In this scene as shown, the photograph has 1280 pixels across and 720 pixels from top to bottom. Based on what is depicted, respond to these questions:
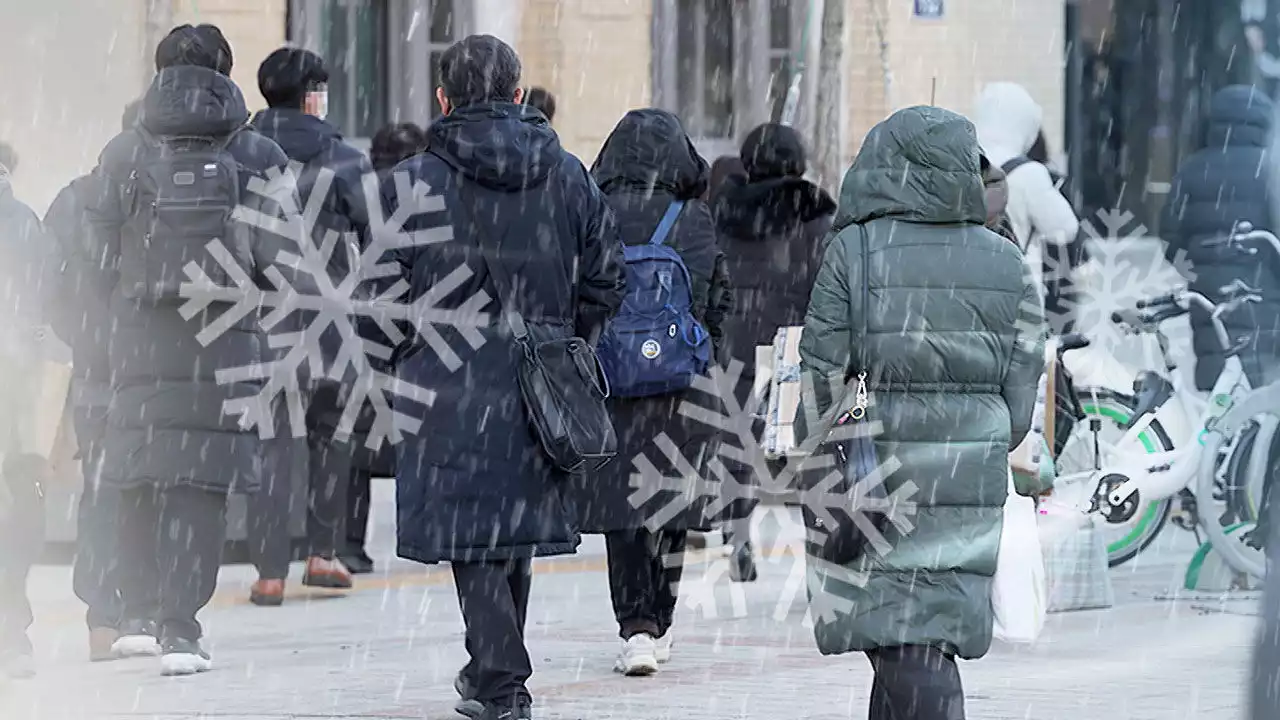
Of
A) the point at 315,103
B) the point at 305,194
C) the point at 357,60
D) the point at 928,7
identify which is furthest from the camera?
the point at 928,7

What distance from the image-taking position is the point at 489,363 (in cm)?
779

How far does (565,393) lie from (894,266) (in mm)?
1520

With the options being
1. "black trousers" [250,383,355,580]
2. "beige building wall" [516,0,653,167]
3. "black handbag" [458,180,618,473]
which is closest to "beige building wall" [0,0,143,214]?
"beige building wall" [516,0,653,167]

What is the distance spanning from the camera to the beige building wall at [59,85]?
16203 mm

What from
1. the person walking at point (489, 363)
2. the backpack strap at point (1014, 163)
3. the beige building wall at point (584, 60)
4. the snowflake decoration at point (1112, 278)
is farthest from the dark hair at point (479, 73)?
the beige building wall at point (584, 60)

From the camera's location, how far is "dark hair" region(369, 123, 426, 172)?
1228cm

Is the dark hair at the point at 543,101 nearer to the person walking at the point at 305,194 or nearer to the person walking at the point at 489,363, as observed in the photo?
the person walking at the point at 305,194

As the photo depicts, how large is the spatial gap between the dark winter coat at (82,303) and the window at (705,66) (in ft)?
32.8

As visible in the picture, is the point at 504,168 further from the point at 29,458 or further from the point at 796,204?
the point at 796,204

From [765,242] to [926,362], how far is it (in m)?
5.48

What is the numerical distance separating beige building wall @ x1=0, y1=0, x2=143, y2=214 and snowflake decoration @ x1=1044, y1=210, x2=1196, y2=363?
233 inches

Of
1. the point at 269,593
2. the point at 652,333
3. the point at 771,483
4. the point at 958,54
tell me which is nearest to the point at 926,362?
the point at 652,333

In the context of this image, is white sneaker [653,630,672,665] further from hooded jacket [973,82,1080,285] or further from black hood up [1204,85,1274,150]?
black hood up [1204,85,1274,150]

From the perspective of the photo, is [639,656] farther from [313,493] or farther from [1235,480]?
[1235,480]
